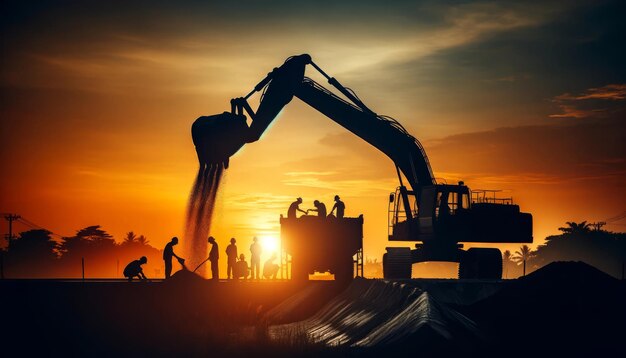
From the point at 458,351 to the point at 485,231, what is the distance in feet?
77.0

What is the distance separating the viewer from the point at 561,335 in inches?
947

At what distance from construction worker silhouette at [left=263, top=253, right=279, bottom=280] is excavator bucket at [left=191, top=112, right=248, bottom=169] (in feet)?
17.9

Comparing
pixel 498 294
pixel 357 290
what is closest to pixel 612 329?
pixel 498 294

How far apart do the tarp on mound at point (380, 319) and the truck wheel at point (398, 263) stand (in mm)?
6793

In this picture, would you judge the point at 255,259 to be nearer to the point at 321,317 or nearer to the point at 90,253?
the point at 321,317

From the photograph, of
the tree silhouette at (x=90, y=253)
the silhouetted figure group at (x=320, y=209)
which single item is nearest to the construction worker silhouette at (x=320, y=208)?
the silhouetted figure group at (x=320, y=209)

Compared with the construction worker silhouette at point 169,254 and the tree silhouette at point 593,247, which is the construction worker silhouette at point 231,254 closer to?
the construction worker silhouette at point 169,254

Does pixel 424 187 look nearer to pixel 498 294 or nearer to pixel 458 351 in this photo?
pixel 498 294

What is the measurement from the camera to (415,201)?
44.2 meters

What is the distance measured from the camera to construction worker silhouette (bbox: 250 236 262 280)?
131 ft

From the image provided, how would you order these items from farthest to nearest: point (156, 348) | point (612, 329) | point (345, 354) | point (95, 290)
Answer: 1. point (95, 290)
2. point (156, 348)
3. point (612, 329)
4. point (345, 354)

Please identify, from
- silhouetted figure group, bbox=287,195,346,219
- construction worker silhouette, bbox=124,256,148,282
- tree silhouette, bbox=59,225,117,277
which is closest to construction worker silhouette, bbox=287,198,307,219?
silhouetted figure group, bbox=287,195,346,219

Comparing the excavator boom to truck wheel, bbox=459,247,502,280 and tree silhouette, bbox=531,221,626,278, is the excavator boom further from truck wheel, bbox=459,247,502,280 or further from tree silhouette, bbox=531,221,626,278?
tree silhouette, bbox=531,221,626,278

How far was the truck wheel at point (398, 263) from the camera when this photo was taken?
42625mm
